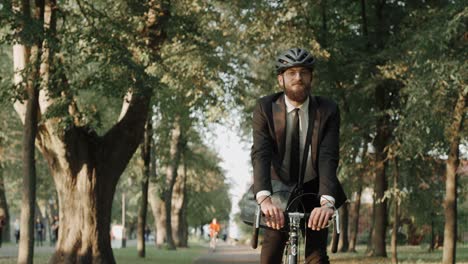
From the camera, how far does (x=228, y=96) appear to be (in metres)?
24.0

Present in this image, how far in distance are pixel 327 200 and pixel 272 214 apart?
0.31 meters

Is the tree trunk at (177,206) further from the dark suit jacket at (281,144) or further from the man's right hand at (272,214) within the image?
the man's right hand at (272,214)

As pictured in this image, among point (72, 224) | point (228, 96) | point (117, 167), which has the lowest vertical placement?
point (72, 224)

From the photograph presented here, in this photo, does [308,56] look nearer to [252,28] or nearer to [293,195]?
[293,195]

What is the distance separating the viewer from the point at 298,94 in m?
4.93

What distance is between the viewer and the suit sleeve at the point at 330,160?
4.79m

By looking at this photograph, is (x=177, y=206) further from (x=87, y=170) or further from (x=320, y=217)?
(x=320, y=217)

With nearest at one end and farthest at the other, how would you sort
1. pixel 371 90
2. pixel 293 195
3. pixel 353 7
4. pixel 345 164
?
1. pixel 293 195
2. pixel 371 90
3. pixel 345 164
4. pixel 353 7

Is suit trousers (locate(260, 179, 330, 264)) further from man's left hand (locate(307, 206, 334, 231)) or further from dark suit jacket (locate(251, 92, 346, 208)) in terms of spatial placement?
man's left hand (locate(307, 206, 334, 231))

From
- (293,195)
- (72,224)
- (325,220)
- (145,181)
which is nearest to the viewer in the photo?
(325,220)

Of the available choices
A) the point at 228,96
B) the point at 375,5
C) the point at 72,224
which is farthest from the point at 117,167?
the point at 375,5

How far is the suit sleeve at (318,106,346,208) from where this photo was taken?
15.7 feet

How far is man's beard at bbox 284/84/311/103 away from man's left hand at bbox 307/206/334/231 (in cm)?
67

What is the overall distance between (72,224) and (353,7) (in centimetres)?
1369
